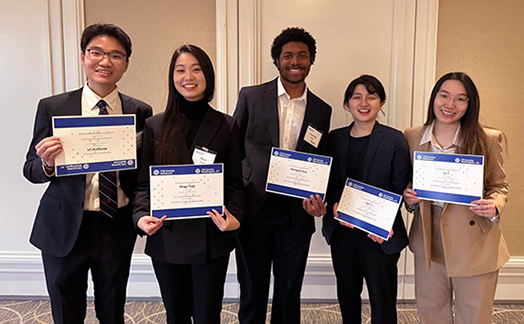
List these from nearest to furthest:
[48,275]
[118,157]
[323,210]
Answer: [118,157]
[48,275]
[323,210]

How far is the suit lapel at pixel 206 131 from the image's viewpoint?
1661 millimetres

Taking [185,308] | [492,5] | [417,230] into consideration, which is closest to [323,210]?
[417,230]

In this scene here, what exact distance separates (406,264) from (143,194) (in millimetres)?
2212

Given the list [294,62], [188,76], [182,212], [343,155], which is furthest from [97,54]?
[343,155]

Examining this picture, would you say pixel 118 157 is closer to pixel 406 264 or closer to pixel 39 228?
pixel 39 228

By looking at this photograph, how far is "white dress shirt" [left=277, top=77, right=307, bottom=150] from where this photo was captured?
2.03 metres

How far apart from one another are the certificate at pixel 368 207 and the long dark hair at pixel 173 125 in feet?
2.91

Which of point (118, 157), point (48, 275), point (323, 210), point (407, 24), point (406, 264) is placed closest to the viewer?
point (118, 157)

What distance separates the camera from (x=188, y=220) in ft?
5.47

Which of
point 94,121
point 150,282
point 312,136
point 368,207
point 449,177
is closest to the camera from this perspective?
point 94,121

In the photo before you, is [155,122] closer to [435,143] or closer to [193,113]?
[193,113]

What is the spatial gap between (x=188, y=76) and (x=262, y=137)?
55cm

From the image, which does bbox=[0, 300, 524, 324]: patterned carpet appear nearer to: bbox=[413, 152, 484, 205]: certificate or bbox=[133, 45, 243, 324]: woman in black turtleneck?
bbox=[133, 45, 243, 324]: woman in black turtleneck

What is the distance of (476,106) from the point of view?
6.01ft
